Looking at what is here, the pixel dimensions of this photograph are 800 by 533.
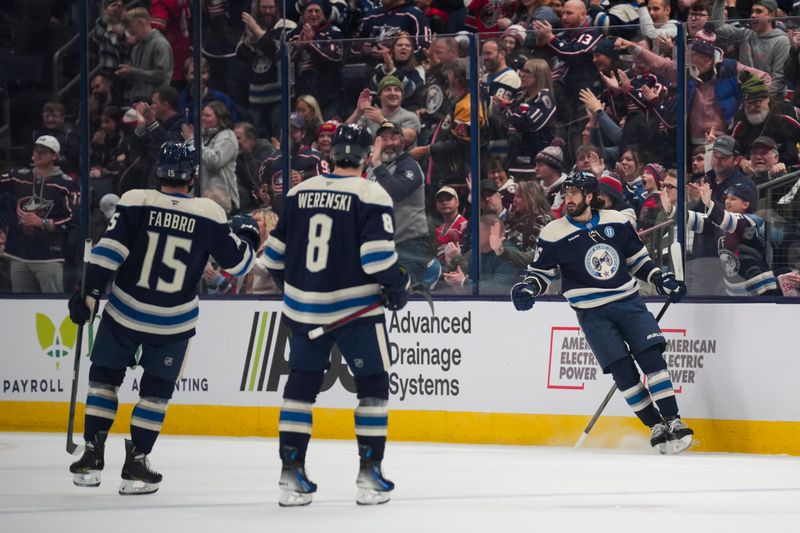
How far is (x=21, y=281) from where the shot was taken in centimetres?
898

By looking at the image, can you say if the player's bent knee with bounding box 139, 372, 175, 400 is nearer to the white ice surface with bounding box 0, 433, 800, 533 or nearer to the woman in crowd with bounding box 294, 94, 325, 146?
the white ice surface with bounding box 0, 433, 800, 533

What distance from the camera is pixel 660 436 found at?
7.10 m

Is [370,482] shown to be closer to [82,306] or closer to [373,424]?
[373,424]

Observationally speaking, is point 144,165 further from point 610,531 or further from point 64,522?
point 610,531

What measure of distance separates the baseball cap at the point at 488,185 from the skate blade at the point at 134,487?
122 inches

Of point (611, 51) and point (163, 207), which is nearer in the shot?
point (163, 207)

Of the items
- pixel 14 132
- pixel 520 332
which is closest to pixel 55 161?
pixel 14 132

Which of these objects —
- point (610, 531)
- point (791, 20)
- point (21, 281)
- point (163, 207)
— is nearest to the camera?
point (610, 531)

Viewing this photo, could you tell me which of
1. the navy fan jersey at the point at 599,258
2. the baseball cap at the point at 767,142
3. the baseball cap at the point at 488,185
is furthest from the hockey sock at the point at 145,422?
the baseball cap at the point at 767,142

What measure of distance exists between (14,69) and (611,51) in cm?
417

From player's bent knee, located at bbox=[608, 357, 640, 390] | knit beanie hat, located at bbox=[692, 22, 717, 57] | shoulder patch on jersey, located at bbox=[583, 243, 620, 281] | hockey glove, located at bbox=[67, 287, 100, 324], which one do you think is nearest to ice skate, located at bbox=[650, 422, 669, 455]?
player's bent knee, located at bbox=[608, 357, 640, 390]

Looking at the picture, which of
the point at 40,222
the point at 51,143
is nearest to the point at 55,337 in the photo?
the point at 40,222

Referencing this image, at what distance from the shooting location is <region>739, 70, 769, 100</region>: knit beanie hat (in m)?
7.36

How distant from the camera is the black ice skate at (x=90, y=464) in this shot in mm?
5770
